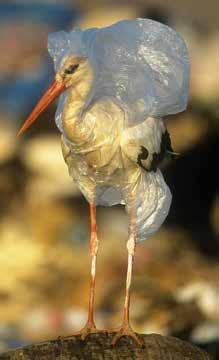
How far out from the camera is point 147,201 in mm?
4711

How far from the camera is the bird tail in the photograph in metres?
4.64

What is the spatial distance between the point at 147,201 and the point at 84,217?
14.2 feet

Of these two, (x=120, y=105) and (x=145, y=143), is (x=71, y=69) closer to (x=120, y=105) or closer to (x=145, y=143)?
(x=120, y=105)

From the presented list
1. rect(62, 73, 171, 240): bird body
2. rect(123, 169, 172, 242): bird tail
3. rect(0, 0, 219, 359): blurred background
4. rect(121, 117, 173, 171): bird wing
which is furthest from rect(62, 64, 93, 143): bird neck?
rect(0, 0, 219, 359): blurred background

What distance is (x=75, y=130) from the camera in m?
4.45

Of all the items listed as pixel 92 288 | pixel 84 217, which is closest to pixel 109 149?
pixel 92 288

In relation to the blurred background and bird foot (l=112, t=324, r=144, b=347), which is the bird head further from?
the blurred background

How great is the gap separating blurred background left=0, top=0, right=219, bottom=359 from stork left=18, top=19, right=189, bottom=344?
64.6 inches

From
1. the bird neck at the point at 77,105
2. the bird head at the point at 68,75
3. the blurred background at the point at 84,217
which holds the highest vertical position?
the bird head at the point at 68,75

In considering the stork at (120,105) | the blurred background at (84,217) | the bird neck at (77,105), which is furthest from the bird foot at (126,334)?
the blurred background at (84,217)

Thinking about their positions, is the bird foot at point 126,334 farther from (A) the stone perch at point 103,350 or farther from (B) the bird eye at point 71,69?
(B) the bird eye at point 71,69

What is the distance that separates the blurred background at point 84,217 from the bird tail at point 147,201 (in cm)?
146

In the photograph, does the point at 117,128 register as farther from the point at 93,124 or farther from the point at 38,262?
the point at 38,262

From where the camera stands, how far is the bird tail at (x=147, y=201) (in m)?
4.64
